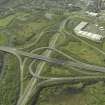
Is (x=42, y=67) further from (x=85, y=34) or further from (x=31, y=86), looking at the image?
(x=85, y=34)

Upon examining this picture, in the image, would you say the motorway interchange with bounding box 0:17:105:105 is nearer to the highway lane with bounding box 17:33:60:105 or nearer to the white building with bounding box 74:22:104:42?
the highway lane with bounding box 17:33:60:105

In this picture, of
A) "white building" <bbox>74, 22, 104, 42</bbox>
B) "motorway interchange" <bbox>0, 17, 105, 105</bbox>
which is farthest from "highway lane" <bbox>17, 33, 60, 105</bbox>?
"white building" <bbox>74, 22, 104, 42</bbox>

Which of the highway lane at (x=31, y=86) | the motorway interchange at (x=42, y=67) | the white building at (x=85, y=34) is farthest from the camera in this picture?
Answer: the white building at (x=85, y=34)

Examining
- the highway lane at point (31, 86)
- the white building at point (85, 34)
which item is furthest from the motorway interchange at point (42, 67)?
the white building at point (85, 34)

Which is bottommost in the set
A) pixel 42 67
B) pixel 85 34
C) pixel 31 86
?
pixel 31 86

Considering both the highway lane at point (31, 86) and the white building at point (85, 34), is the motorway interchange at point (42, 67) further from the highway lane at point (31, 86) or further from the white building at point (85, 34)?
the white building at point (85, 34)

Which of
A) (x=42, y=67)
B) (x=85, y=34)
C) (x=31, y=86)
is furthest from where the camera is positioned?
(x=85, y=34)

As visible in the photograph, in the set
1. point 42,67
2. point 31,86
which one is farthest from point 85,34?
point 31,86

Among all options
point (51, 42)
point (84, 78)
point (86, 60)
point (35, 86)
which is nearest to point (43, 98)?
point (35, 86)

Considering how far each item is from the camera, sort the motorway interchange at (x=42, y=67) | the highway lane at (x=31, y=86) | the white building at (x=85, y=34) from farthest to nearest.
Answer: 1. the white building at (x=85, y=34)
2. the motorway interchange at (x=42, y=67)
3. the highway lane at (x=31, y=86)

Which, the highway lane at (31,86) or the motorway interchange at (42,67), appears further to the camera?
the motorway interchange at (42,67)

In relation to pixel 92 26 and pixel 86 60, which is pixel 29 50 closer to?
pixel 86 60
